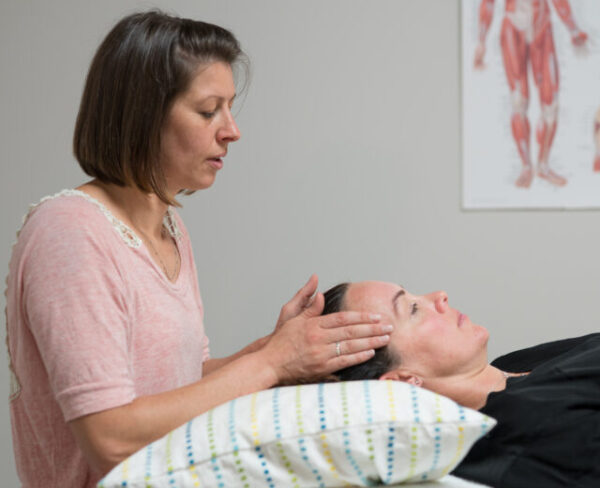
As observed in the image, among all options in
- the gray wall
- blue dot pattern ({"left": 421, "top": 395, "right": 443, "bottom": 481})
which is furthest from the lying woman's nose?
the gray wall

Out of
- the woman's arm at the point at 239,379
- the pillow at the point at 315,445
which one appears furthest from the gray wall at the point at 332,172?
the pillow at the point at 315,445

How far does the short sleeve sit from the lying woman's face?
0.54 m

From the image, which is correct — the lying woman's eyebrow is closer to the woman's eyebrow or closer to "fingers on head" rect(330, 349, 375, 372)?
the woman's eyebrow

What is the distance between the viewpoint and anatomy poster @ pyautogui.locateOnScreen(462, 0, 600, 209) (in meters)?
2.52

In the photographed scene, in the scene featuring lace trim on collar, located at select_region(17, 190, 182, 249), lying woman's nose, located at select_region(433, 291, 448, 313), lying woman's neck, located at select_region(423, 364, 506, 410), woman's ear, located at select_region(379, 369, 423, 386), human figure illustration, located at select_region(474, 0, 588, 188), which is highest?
human figure illustration, located at select_region(474, 0, 588, 188)

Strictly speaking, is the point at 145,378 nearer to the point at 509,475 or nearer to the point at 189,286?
the point at 189,286

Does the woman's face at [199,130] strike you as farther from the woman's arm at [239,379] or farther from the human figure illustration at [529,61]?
the human figure illustration at [529,61]

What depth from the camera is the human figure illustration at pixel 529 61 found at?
8.26ft

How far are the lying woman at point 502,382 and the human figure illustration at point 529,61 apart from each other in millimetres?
1056

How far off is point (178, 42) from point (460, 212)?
1.51 m

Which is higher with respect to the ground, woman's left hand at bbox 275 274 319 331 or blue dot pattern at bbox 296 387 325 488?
woman's left hand at bbox 275 274 319 331

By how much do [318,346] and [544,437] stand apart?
42cm

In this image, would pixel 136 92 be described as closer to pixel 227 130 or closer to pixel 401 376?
pixel 227 130

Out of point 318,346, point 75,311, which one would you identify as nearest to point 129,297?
point 75,311
